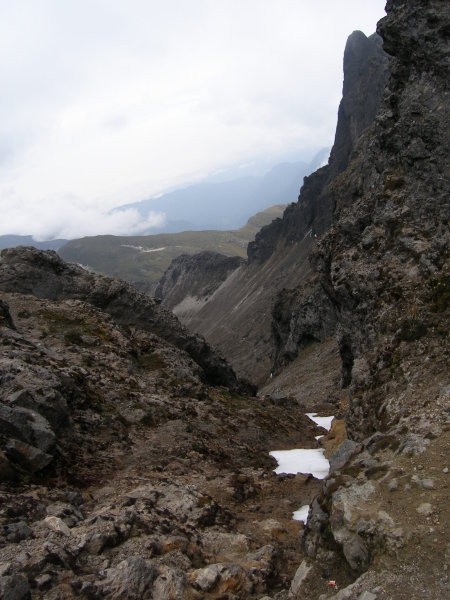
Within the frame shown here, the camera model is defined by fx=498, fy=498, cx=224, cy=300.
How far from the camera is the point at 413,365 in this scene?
54.8 ft

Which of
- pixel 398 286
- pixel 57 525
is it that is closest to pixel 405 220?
pixel 398 286

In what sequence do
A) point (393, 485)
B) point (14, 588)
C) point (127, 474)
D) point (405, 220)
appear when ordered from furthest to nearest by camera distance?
1. point (405, 220)
2. point (127, 474)
3. point (393, 485)
4. point (14, 588)

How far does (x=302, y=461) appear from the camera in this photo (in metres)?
25.2

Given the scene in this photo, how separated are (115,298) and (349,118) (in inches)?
6716

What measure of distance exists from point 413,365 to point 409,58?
16.9m

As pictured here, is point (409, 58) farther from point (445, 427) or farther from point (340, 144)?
point (340, 144)

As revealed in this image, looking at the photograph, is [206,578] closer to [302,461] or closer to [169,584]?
[169,584]

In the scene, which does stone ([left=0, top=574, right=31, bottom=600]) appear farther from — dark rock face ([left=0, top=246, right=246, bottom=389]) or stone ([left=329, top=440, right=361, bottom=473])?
dark rock face ([left=0, top=246, right=246, bottom=389])

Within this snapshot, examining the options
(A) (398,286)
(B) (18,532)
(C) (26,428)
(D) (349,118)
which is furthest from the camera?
(D) (349,118)

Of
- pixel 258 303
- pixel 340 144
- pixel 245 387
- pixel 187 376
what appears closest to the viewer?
pixel 187 376

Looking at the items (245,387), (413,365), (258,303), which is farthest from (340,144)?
(413,365)

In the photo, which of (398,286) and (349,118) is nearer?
(398,286)

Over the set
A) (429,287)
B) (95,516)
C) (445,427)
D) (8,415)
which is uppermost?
(429,287)

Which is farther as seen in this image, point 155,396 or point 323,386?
point 323,386
